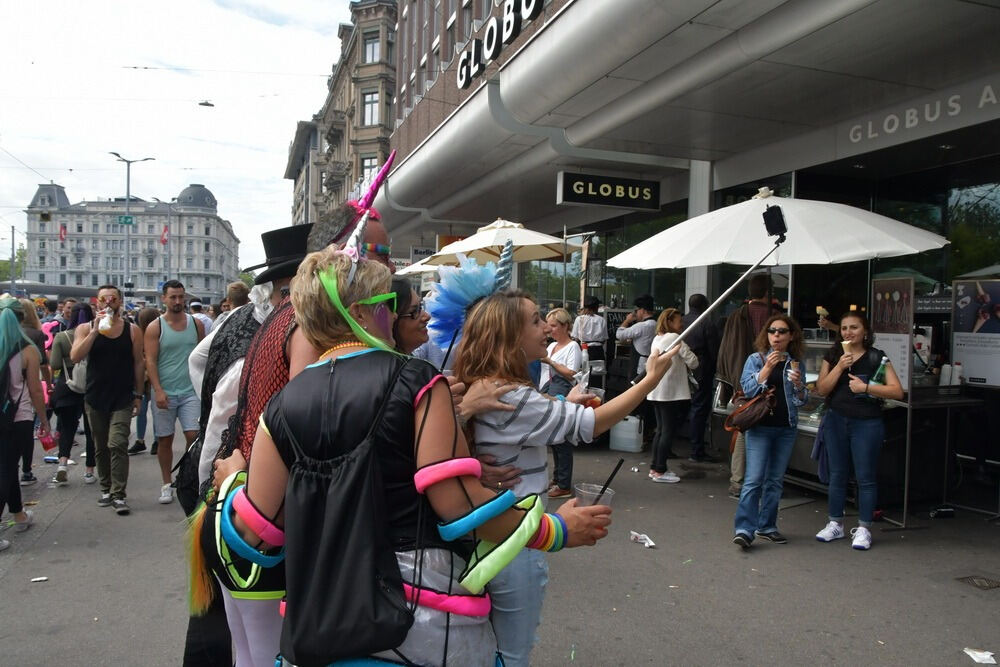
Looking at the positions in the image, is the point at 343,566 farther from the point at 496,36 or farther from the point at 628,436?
the point at 496,36

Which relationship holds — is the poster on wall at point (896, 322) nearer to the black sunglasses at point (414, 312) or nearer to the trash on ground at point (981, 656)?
the trash on ground at point (981, 656)

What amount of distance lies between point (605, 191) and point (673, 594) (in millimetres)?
7279

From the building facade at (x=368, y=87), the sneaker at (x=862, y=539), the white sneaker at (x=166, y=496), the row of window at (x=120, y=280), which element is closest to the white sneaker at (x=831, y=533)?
the sneaker at (x=862, y=539)

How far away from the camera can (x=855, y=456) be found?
567cm

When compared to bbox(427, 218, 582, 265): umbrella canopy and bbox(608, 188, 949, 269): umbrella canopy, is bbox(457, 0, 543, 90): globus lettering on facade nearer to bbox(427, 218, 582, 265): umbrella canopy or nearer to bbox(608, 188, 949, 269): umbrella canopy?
bbox(427, 218, 582, 265): umbrella canopy

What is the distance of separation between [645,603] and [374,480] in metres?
3.54

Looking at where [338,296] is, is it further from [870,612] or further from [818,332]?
[818,332]

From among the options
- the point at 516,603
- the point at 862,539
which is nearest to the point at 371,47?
the point at 862,539

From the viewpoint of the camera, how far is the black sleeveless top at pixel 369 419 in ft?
5.30

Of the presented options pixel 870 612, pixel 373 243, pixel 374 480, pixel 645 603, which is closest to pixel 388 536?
pixel 374 480

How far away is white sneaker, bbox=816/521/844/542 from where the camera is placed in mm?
5797

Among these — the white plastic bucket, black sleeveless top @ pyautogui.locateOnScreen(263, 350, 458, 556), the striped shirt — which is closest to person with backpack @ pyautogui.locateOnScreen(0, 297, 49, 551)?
the striped shirt

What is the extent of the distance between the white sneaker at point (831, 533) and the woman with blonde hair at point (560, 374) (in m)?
2.22

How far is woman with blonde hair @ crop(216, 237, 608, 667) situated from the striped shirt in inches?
24.9
